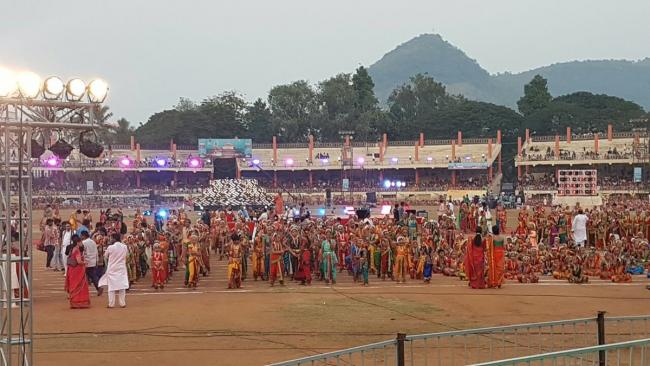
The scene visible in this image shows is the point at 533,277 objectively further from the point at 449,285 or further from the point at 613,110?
the point at 613,110

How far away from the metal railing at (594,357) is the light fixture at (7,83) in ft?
19.2

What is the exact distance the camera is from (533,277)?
16484 millimetres

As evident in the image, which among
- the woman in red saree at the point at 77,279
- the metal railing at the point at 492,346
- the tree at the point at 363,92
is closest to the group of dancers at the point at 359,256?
the woman in red saree at the point at 77,279

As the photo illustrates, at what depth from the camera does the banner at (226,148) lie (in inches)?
2520

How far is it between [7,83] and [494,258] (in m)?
10.2

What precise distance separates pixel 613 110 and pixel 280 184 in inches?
1429

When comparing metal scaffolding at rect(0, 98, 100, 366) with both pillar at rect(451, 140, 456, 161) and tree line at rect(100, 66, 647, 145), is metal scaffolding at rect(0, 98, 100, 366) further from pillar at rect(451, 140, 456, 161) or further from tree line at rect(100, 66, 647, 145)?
tree line at rect(100, 66, 647, 145)

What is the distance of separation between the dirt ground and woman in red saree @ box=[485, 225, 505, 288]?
0.27 metres

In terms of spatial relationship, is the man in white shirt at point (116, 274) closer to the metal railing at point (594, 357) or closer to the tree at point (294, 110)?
the metal railing at point (594, 357)

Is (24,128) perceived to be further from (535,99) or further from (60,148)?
(535,99)

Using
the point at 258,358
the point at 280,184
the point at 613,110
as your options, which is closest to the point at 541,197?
the point at 280,184

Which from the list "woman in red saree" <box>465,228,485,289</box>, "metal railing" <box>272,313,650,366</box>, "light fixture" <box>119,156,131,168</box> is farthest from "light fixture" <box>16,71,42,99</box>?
"light fixture" <box>119,156,131,168</box>

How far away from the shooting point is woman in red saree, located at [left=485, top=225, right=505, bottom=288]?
49.3 feet

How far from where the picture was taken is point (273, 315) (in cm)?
1232
